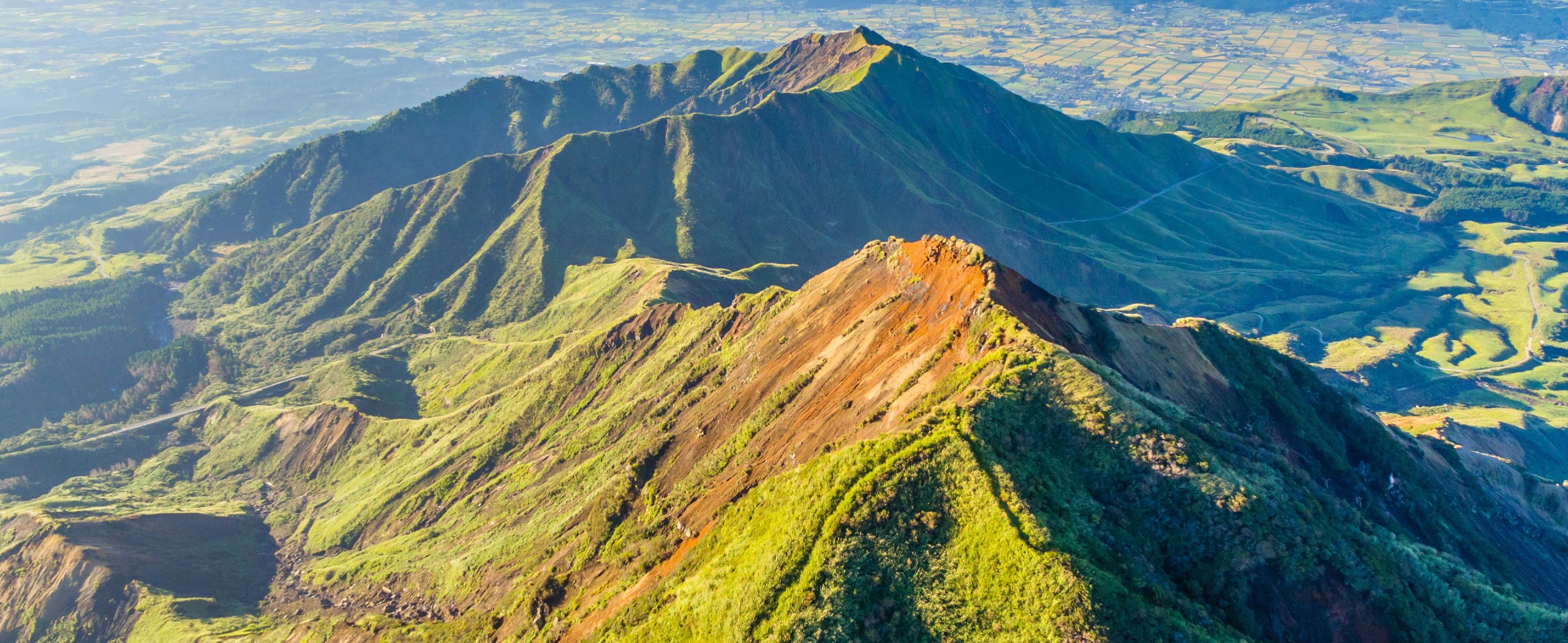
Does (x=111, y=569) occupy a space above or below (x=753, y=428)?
below

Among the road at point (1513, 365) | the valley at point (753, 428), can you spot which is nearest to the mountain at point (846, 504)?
the valley at point (753, 428)

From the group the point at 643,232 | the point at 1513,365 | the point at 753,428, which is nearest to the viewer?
the point at 753,428

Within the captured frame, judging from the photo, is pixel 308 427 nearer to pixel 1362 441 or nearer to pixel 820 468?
pixel 820 468

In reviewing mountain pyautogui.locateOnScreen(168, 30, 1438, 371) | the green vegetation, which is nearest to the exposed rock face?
mountain pyautogui.locateOnScreen(168, 30, 1438, 371)

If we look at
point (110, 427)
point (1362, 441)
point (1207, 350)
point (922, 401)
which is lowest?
point (110, 427)

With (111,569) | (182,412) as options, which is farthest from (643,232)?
(111,569)

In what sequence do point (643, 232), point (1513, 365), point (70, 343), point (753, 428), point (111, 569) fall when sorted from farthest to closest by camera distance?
point (643, 232) → point (1513, 365) → point (70, 343) → point (111, 569) → point (753, 428)

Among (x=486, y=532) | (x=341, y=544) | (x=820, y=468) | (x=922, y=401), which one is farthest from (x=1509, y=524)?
(x=341, y=544)

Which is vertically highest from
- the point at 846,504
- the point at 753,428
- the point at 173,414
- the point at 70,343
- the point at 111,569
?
the point at 846,504

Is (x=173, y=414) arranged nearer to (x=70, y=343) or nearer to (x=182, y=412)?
(x=182, y=412)

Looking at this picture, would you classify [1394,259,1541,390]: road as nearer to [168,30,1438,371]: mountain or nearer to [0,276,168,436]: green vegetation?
[168,30,1438,371]: mountain
